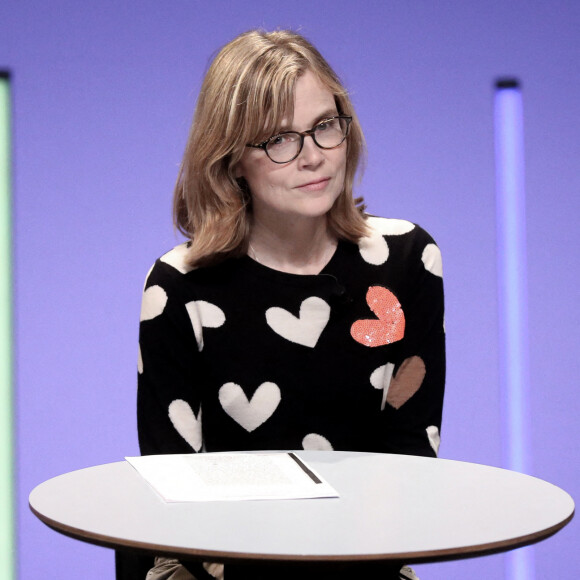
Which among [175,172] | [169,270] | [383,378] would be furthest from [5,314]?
[383,378]

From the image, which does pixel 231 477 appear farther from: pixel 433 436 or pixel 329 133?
pixel 329 133

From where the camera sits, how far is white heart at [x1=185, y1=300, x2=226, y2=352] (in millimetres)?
1682

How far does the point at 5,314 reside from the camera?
2703 mm

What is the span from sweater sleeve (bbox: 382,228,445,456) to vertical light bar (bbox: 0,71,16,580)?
52.5 inches

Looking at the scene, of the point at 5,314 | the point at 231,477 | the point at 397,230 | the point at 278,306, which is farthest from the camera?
the point at 5,314

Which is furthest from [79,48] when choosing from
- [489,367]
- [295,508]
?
[295,508]

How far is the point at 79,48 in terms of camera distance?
2746mm

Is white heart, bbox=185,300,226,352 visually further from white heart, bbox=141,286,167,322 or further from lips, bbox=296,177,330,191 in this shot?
lips, bbox=296,177,330,191

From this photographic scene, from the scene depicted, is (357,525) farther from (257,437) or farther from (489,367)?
(489,367)

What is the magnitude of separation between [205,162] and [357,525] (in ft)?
2.71

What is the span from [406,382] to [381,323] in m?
0.10

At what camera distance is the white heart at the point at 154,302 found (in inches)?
66.3

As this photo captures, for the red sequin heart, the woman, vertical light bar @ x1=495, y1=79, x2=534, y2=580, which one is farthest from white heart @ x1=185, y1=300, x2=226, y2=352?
vertical light bar @ x1=495, y1=79, x2=534, y2=580

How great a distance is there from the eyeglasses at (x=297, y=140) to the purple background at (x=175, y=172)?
1164 mm
